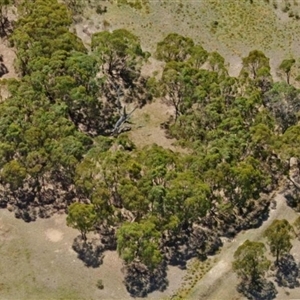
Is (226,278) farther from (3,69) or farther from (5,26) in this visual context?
(5,26)

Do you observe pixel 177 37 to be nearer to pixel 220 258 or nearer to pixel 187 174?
pixel 187 174

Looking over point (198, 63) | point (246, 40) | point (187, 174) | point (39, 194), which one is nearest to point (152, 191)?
point (187, 174)

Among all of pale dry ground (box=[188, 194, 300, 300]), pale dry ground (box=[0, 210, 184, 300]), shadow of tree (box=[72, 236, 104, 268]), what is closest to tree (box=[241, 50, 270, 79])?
pale dry ground (box=[188, 194, 300, 300])

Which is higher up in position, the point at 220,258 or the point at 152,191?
the point at 152,191

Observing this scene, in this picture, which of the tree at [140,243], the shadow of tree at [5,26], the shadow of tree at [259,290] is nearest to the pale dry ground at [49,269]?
the tree at [140,243]

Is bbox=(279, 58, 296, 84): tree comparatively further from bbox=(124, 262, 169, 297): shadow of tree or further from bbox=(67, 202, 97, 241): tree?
bbox=(67, 202, 97, 241): tree

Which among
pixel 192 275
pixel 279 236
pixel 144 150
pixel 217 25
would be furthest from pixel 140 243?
pixel 217 25
